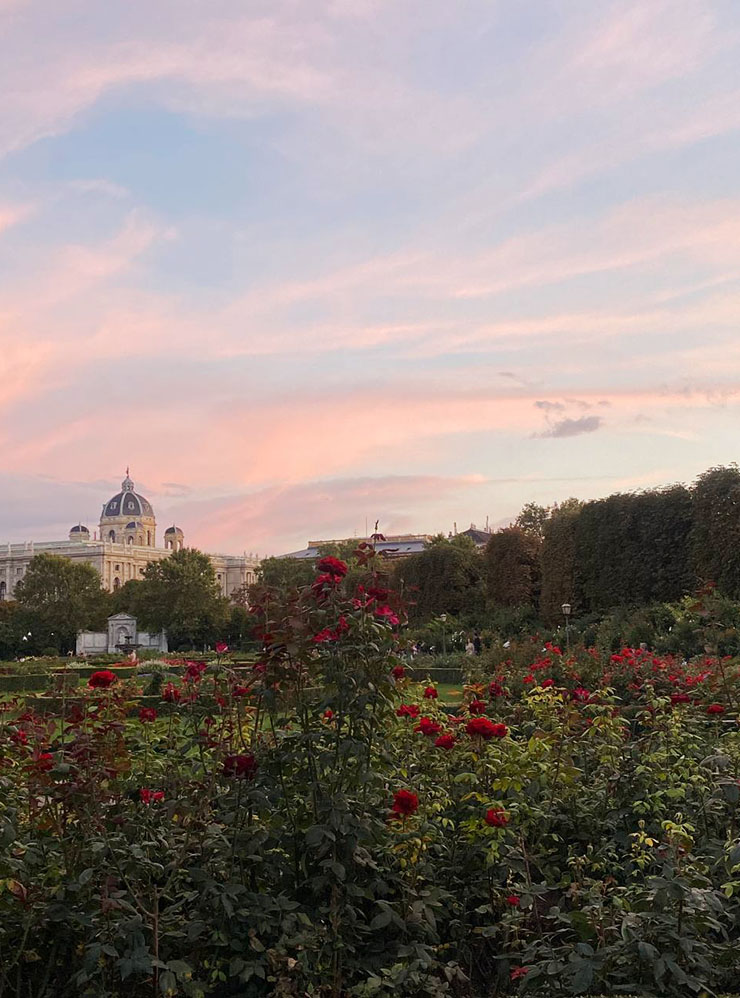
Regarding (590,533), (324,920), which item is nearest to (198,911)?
(324,920)

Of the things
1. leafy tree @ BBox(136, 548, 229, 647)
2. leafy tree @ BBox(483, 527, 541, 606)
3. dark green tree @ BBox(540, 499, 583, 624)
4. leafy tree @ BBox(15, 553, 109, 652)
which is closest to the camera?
dark green tree @ BBox(540, 499, 583, 624)

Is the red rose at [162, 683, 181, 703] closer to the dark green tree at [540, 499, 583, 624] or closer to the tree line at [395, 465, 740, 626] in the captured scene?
the tree line at [395, 465, 740, 626]

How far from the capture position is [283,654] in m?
4.19

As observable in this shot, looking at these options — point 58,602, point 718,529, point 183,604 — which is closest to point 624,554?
point 718,529

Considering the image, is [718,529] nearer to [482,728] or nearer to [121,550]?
[482,728]

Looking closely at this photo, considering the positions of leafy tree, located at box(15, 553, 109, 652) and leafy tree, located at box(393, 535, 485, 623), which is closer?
leafy tree, located at box(393, 535, 485, 623)

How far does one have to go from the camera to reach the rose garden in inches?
154

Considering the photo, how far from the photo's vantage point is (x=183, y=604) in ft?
197

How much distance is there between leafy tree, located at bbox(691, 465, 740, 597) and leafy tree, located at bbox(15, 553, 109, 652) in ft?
145

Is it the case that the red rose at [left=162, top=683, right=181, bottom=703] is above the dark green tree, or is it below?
below

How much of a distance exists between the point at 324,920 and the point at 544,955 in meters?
0.83

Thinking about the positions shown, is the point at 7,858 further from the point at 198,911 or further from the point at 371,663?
the point at 371,663

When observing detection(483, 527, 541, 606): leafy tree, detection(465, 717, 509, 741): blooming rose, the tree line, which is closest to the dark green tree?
the tree line

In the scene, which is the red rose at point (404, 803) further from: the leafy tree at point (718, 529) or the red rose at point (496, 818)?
the leafy tree at point (718, 529)
